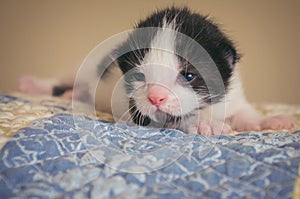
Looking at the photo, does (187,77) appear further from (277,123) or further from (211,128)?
(277,123)

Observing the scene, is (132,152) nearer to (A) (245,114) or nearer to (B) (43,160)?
(B) (43,160)

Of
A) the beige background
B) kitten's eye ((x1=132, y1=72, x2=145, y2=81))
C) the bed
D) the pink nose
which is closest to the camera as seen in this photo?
the bed

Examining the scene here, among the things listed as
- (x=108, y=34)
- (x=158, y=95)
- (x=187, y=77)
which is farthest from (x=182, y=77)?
(x=108, y=34)

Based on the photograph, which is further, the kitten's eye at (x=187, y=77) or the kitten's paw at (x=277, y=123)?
the kitten's paw at (x=277, y=123)

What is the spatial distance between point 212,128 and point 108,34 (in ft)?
4.97

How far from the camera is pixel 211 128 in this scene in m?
1.17

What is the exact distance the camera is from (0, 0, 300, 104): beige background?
244 centimetres

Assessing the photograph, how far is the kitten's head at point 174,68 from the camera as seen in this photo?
111cm

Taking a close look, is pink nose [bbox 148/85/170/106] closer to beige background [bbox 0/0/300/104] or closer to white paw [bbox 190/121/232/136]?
white paw [bbox 190/121/232/136]

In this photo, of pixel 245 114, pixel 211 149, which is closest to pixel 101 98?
pixel 245 114

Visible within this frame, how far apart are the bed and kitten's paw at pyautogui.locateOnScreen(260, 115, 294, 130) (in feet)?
0.67

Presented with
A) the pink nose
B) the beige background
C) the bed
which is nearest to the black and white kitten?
the pink nose

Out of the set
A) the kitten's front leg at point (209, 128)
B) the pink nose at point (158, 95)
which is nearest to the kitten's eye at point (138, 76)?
the pink nose at point (158, 95)

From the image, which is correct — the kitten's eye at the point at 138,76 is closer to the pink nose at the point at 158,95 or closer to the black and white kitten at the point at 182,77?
the black and white kitten at the point at 182,77
